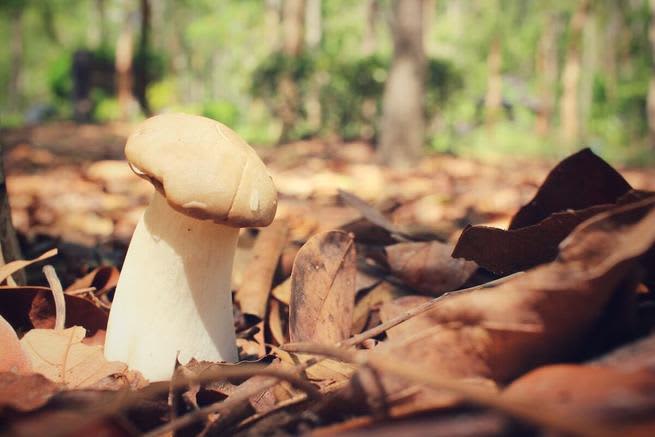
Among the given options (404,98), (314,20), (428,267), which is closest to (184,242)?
(428,267)

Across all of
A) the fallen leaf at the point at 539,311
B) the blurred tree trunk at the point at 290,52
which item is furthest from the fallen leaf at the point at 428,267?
the blurred tree trunk at the point at 290,52

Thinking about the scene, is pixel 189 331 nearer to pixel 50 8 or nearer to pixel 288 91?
pixel 288 91

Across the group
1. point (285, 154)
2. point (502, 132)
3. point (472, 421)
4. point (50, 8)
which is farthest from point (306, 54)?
point (50, 8)

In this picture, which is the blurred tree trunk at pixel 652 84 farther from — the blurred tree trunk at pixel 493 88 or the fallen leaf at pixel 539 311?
the fallen leaf at pixel 539 311

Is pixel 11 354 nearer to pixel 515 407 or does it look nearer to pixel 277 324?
pixel 277 324

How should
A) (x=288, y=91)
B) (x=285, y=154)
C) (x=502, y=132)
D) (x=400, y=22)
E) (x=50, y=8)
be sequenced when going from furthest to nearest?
(x=50, y=8) < (x=502, y=132) < (x=288, y=91) < (x=285, y=154) < (x=400, y=22)

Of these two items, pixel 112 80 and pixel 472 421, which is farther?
pixel 112 80
